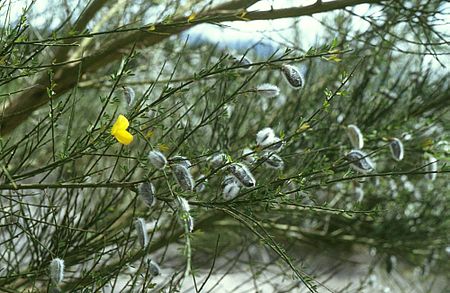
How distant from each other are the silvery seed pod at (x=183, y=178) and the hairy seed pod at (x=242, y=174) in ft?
0.47


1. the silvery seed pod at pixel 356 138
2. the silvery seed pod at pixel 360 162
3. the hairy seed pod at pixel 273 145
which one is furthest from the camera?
the silvery seed pod at pixel 356 138

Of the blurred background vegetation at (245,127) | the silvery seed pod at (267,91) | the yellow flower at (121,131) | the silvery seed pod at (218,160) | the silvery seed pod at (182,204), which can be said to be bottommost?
the blurred background vegetation at (245,127)

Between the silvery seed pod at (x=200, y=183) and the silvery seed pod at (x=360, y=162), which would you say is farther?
the silvery seed pod at (x=360, y=162)

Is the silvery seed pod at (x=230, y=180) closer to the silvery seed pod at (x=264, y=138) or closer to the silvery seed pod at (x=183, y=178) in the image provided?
the silvery seed pod at (x=264, y=138)

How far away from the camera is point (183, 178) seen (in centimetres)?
140

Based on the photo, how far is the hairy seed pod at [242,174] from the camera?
1506 millimetres

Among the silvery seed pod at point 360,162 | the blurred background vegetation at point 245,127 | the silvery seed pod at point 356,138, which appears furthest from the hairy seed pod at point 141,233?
the silvery seed pod at point 356,138

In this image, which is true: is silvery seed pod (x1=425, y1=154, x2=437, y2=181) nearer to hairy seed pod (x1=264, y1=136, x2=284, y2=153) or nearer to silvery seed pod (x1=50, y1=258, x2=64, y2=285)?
hairy seed pod (x1=264, y1=136, x2=284, y2=153)

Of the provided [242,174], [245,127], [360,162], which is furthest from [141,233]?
[245,127]

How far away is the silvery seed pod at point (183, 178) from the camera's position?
1396 millimetres

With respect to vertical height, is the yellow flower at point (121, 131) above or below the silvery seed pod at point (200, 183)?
above

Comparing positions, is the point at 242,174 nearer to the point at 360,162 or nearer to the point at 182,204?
the point at 182,204

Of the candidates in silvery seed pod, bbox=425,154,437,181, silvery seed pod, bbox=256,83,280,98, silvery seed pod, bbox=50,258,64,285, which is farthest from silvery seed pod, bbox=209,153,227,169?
silvery seed pod, bbox=425,154,437,181

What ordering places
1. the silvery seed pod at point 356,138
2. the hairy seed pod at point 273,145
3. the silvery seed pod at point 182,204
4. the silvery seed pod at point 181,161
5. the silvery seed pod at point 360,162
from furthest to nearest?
the silvery seed pod at point 356,138, the silvery seed pod at point 360,162, the hairy seed pod at point 273,145, the silvery seed pod at point 181,161, the silvery seed pod at point 182,204
